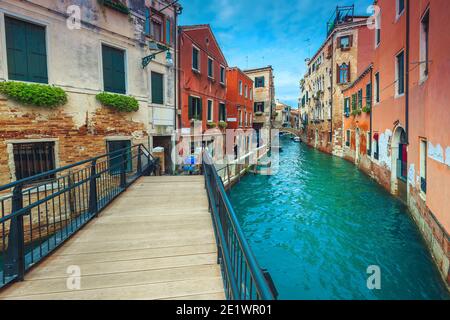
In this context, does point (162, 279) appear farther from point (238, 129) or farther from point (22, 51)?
point (238, 129)

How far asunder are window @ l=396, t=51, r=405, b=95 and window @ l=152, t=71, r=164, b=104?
10.4 m

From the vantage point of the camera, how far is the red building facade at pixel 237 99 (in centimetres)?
2323

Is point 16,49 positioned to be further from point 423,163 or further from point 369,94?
point 369,94

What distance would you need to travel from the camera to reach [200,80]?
1544 centimetres

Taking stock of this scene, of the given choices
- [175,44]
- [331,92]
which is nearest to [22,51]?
[175,44]

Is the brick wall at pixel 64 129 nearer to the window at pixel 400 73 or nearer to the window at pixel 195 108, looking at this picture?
the window at pixel 195 108

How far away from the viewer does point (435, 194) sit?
6309mm

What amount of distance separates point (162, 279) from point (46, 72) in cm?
739

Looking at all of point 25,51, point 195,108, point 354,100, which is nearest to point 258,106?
point 354,100

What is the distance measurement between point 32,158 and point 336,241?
974 centimetres

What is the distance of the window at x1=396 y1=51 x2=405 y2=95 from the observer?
10.4 meters

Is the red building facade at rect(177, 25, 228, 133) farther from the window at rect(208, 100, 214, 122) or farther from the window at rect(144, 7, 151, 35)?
the window at rect(144, 7, 151, 35)

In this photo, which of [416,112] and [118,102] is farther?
[118,102]

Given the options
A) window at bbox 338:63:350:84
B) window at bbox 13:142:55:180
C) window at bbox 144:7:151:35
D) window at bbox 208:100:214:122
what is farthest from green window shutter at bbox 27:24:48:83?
window at bbox 338:63:350:84
